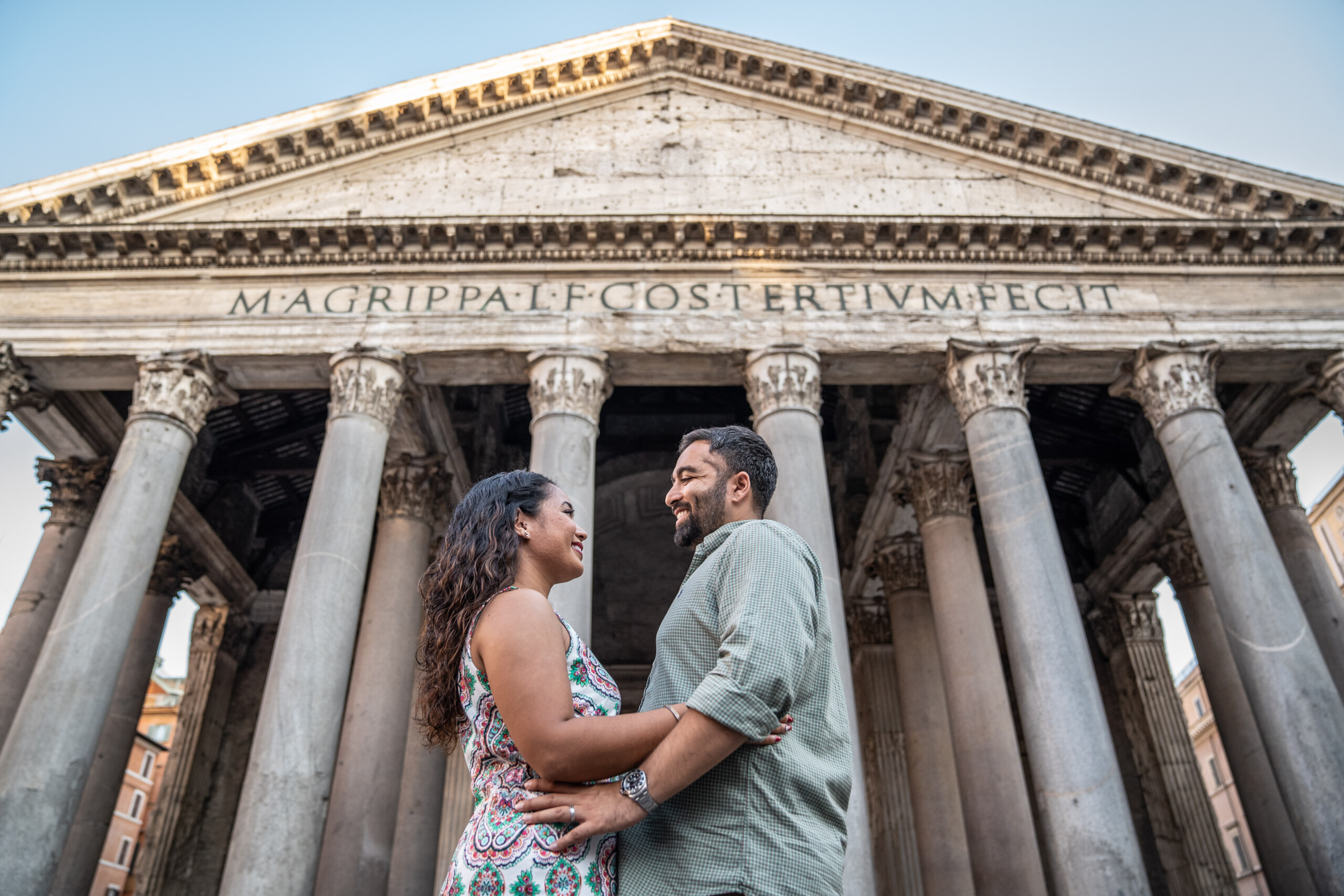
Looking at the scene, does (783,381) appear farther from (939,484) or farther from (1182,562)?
(1182,562)

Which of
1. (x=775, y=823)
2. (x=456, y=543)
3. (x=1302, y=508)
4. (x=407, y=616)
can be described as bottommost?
(x=775, y=823)

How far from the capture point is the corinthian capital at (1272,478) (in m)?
14.2

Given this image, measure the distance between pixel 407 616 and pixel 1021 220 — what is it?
10.0 meters

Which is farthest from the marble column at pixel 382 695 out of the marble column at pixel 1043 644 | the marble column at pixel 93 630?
the marble column at pixel 1043 644

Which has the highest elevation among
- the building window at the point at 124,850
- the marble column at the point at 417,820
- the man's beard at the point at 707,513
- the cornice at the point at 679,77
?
the cornice at the point at 679,77

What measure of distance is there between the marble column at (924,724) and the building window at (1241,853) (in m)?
31.8

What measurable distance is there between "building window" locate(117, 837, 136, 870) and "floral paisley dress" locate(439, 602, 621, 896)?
169 ft

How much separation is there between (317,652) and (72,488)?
7.18 meters

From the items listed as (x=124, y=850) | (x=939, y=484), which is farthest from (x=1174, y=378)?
(x=124, y=850)

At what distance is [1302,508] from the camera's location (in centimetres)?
1406

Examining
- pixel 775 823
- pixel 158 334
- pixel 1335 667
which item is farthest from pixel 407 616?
pixel 1335 667

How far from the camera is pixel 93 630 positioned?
1023 cm

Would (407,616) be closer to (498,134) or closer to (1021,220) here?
(498,134)

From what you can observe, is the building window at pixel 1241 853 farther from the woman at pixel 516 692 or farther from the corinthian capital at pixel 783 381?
the woman at pixel 516 692
